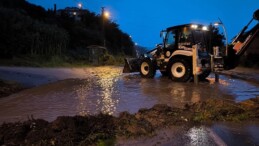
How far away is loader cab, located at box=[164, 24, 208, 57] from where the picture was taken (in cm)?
2005

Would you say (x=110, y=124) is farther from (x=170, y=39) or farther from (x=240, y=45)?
(x=170, y=39)

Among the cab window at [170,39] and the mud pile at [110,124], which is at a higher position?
the cab window at [170,39]

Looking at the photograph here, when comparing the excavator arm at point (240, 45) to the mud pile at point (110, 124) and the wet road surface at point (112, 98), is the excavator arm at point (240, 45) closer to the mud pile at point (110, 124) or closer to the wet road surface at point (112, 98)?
the wet road surface at point (112, 98)

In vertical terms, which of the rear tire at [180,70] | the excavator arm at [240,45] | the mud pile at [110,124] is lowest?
the mud pile at [110,124]

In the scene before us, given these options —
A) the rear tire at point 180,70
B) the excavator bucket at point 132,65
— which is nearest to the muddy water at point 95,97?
the rear tire at point 180,70

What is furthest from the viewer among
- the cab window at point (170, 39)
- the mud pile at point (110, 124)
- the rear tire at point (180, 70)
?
the cab window at point (170, 39)

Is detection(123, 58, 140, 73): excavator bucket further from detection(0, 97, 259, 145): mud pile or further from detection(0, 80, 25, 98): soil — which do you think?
detection(0, 97, 259, 145): mud pile

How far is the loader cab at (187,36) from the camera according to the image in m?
20.0

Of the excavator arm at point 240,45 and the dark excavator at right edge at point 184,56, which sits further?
the dark excavator at right edge at point 184,56

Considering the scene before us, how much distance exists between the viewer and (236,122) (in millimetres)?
9117

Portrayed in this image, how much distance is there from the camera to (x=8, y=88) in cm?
1526

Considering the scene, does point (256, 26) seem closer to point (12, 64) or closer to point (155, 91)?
point (155, 91)

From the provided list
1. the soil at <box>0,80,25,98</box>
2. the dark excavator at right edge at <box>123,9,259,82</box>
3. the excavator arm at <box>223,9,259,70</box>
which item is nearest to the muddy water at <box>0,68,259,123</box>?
the soil at <box>0,80,25,98</box>

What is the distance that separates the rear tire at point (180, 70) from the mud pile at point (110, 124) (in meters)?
8.94
